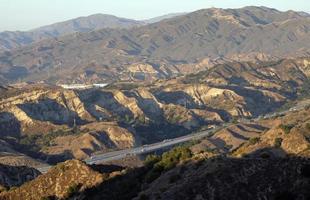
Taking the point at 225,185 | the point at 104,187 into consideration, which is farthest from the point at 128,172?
the point at 225,185

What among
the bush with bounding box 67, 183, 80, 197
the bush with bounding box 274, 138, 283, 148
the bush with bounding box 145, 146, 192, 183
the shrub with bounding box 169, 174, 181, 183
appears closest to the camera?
the shrub with bounding box 169, 174, 181, 183

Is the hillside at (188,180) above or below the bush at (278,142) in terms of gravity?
above

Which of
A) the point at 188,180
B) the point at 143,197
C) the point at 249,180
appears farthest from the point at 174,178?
the point at 249,180

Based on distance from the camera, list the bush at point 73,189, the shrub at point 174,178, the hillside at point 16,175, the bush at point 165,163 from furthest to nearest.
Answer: the hillside at point 16,175 → the bush at point 73,189 → the bush at point 165,163 → the shrub at point 174,178

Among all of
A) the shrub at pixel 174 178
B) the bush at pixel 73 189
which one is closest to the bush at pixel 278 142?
the bush at pixel 73 189

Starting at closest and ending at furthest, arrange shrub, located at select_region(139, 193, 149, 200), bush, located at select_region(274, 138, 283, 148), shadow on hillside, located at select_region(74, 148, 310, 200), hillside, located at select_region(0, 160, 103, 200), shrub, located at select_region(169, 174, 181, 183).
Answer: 1. shadow on hillside, located at select_region(74, 148, 310, 200)
2. shrub, located at select_region(139, 193, 149, 200)
3. shrub, located at select_region(169, 174, 181, 183)
4. hillside, located at select_region(0, 160, 103, 200)
5. bush, located at select_region(274, 138, 283, 148)

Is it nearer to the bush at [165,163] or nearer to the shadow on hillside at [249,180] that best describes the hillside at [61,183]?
the bush at [165,163]

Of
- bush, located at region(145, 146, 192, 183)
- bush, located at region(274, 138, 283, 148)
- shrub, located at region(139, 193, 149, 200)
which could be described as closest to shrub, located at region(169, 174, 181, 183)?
shrub, located at region(139, 193, 149, 200)

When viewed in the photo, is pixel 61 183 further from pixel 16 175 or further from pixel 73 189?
pixel 16 175

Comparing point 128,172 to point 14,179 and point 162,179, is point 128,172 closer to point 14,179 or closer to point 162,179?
point 162,179

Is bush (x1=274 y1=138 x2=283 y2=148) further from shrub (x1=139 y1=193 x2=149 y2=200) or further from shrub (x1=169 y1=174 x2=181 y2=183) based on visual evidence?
shrub (x1=139 y1=193 x2=149 y2=200)

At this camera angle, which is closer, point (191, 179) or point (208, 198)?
point (208, 198)
